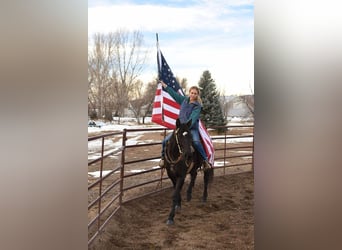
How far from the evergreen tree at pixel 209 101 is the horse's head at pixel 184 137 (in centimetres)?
8

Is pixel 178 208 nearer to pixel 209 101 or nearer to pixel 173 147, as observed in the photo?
pixel 173 147

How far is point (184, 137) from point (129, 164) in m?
0.25

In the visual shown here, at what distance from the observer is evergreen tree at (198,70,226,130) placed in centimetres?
126

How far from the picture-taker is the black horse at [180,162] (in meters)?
1.28

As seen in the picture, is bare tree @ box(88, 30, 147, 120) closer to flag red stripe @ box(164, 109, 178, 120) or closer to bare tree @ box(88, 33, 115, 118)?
bare tree @ box(88, 33, 115, 118)

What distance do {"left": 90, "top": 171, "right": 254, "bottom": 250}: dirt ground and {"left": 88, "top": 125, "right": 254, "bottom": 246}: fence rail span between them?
0.13 feet

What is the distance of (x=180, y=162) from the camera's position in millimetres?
1302

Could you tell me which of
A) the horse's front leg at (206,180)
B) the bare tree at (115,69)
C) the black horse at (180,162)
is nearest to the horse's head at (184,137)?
the black horse at (180,162)

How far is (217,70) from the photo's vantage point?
4.12ft

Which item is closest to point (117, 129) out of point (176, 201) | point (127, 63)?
point (127, 63)

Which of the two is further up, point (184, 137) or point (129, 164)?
point (184, 137)
